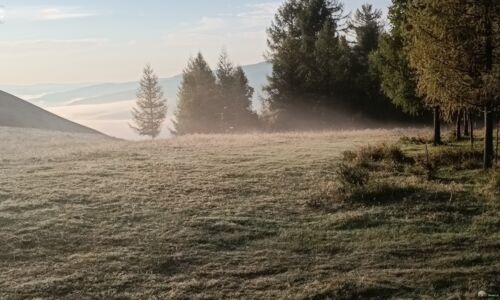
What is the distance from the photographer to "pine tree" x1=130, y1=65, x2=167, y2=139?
223 feet

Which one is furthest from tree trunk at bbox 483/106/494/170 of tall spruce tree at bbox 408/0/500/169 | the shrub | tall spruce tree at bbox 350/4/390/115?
tall spruce tree at bbox 350/4/390/115

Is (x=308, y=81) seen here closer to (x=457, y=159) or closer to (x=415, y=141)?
(x=415, y=141)

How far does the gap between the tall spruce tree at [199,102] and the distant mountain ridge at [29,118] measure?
10.6 m

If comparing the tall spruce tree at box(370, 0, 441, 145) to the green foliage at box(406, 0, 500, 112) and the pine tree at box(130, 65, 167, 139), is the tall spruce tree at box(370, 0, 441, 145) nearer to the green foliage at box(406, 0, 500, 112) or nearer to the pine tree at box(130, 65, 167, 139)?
the green foliage at box(406, 0, 500, 112)

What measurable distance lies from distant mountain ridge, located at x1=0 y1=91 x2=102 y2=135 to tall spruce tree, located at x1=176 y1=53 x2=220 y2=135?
34.9ft

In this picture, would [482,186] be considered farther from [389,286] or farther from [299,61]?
[299,61]

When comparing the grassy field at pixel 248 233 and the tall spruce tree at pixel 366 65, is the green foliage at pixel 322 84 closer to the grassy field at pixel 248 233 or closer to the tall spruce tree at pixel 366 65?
the tall spruce tree at pixel 366 65

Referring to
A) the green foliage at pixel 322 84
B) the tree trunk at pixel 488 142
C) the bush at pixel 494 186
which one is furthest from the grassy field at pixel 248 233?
the green foliage at pixel 322 84

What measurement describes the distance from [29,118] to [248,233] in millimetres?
54810

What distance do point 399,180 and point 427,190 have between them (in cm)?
151

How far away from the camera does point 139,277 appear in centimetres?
948

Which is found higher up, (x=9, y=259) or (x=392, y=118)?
(x=392, y=118)

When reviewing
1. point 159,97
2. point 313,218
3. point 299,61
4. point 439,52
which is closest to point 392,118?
point 299,61

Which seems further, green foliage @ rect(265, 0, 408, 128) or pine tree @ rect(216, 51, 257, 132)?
pine tree @ rect(216, 51, 257, 132)
